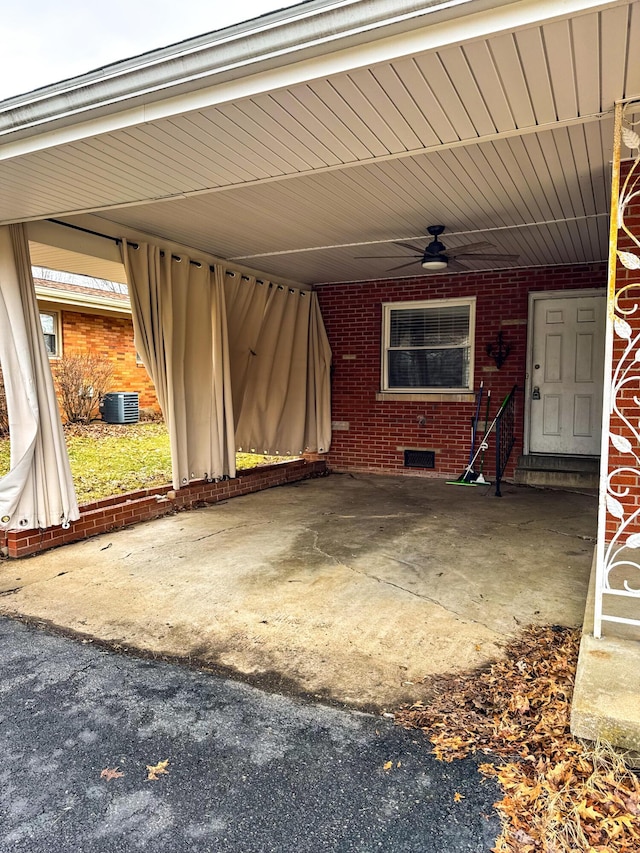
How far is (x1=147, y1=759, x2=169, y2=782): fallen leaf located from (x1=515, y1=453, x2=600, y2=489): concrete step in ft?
18.6

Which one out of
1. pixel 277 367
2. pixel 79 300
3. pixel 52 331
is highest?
pixel 79 300

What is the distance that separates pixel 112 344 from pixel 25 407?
839 centimetres

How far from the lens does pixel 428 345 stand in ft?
24.1

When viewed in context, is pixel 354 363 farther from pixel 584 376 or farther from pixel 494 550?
pixel 494 550

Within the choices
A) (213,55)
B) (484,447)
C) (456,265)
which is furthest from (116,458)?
(213,55)

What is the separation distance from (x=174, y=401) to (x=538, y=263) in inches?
175

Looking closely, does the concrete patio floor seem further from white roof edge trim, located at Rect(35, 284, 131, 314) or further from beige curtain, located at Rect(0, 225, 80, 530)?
white roof edge trim, located at Rect(35, 284, 131, 314)

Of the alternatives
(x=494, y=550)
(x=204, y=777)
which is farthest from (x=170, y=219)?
(x=204, y=777)

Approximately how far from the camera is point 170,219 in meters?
4.69

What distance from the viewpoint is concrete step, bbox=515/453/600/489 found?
6301 mm

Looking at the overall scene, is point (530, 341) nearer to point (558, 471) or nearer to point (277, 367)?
point (558, 471)

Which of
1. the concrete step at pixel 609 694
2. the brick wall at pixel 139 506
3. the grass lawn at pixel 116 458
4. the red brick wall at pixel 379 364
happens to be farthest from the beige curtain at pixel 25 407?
the red brick wall at pixel 379 364

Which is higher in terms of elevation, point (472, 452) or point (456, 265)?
point (456, 265)

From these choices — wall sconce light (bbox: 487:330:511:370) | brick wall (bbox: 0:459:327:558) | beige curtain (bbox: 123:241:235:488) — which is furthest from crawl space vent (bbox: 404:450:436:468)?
beige curtain (bbox: 123:241:235:488)
